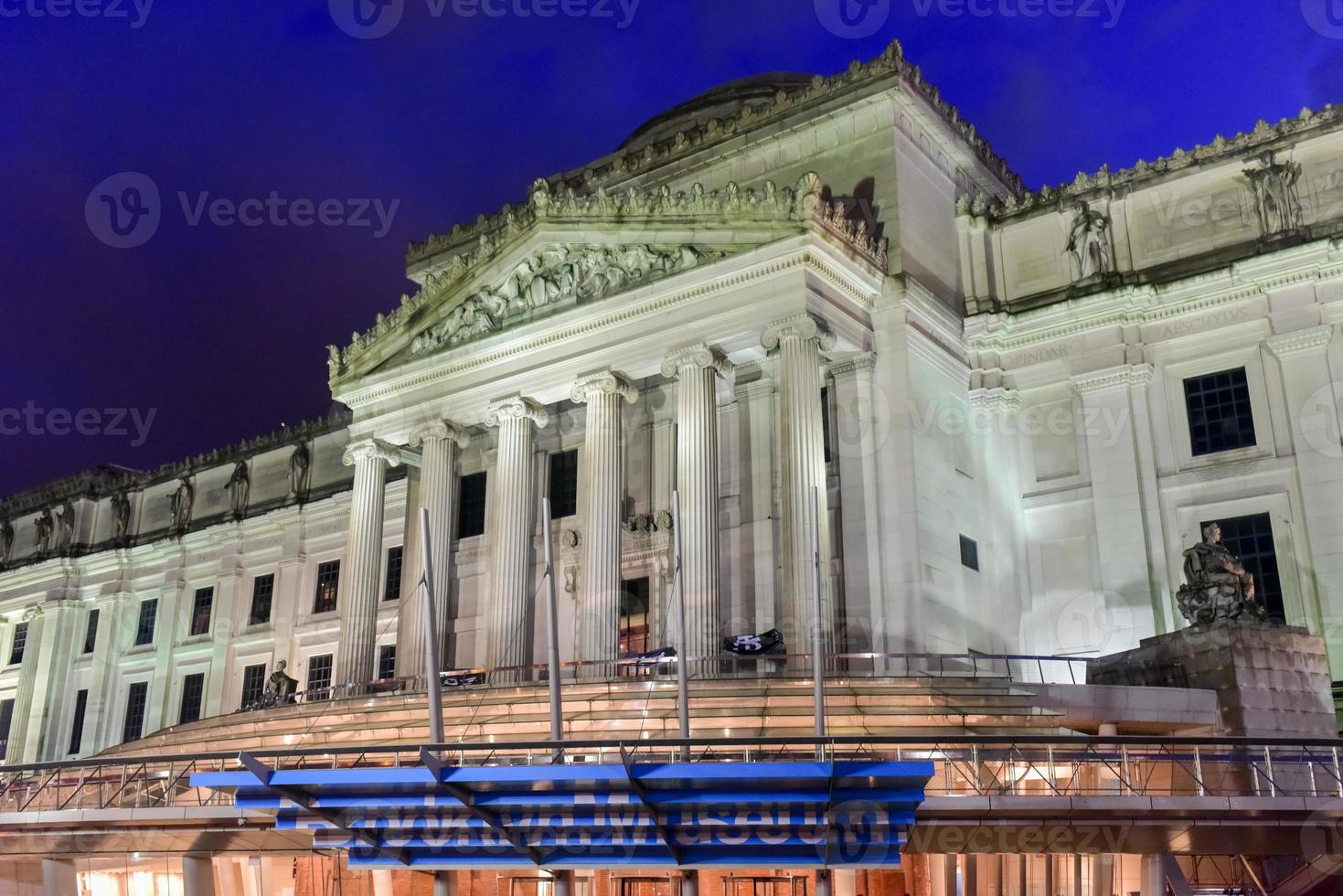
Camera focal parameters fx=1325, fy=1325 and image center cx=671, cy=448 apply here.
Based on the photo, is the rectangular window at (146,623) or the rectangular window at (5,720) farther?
the rectangular window at (5,720)

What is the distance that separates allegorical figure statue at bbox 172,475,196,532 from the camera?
7262 centimetres

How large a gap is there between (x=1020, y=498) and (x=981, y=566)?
331cm

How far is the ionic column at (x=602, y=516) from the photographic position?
4056 cm

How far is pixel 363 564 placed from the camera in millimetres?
47344

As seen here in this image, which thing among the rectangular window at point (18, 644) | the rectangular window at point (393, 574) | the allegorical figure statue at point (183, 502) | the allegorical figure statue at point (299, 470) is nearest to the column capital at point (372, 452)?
the rectangular window at point (393, 574)

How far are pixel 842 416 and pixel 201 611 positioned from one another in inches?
1640

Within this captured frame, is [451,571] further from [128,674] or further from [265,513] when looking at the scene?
[128,674]

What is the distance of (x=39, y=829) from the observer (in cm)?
2850

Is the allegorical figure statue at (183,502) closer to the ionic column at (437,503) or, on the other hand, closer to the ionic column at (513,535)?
the ionic column at (437,503)

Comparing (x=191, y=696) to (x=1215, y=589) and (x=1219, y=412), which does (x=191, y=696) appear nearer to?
(x=1219, y=412)

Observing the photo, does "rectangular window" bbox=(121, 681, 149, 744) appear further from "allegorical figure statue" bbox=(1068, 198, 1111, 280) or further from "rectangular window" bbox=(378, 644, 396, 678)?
"allegorical figure statue" bbox=(1068, 198, 1111, 280)

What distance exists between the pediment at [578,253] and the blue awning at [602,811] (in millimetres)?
22095

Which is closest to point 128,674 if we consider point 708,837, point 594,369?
point 594,369

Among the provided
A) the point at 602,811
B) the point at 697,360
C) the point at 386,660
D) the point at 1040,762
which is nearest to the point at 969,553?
the point at 697,360
